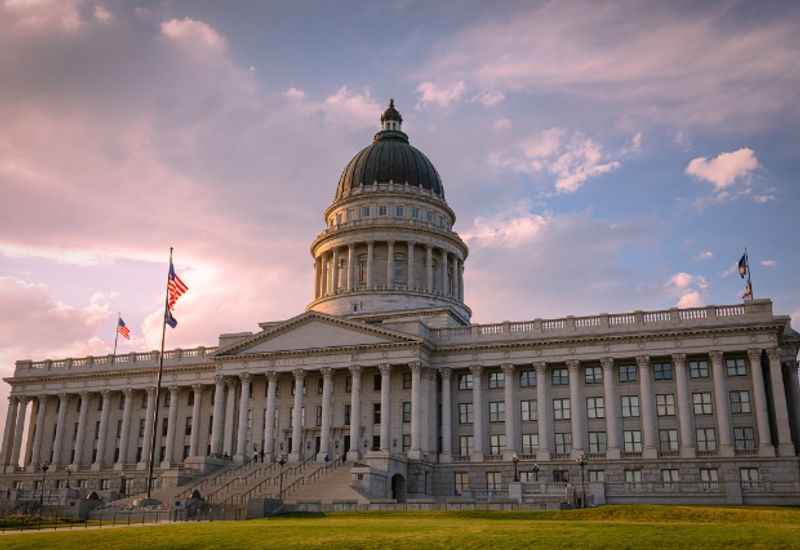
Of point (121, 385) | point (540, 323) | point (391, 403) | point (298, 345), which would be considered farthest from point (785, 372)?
point (121, 385)

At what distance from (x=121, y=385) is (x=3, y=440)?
16137 mm

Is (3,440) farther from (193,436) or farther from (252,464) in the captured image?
(252,464)

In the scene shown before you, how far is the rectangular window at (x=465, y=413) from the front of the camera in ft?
239

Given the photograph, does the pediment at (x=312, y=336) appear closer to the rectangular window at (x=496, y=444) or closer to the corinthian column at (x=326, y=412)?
the corinthian column at (x=326, y=412)

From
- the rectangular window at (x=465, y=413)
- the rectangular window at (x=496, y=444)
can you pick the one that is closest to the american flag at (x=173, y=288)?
the rectangular window at (x=465, y=413)

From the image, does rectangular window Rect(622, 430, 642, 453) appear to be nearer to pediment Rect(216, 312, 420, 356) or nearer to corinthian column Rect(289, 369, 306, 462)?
pediment Rect(216, 312, 420, 356)

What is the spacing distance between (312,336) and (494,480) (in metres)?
21.1

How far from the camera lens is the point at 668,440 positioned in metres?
65.7

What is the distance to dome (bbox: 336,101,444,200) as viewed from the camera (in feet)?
320

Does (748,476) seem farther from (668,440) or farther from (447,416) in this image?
(447,416)

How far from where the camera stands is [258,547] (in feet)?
95.8

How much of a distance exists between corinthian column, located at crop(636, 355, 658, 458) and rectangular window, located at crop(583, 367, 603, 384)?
3491 millimetres

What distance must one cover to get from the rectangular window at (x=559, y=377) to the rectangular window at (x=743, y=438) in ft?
46.1

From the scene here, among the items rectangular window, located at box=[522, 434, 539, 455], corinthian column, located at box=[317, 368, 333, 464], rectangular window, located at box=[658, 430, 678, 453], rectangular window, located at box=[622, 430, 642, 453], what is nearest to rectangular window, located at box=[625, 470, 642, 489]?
rectangular window, located at box=[622, 430, 642, 453]
